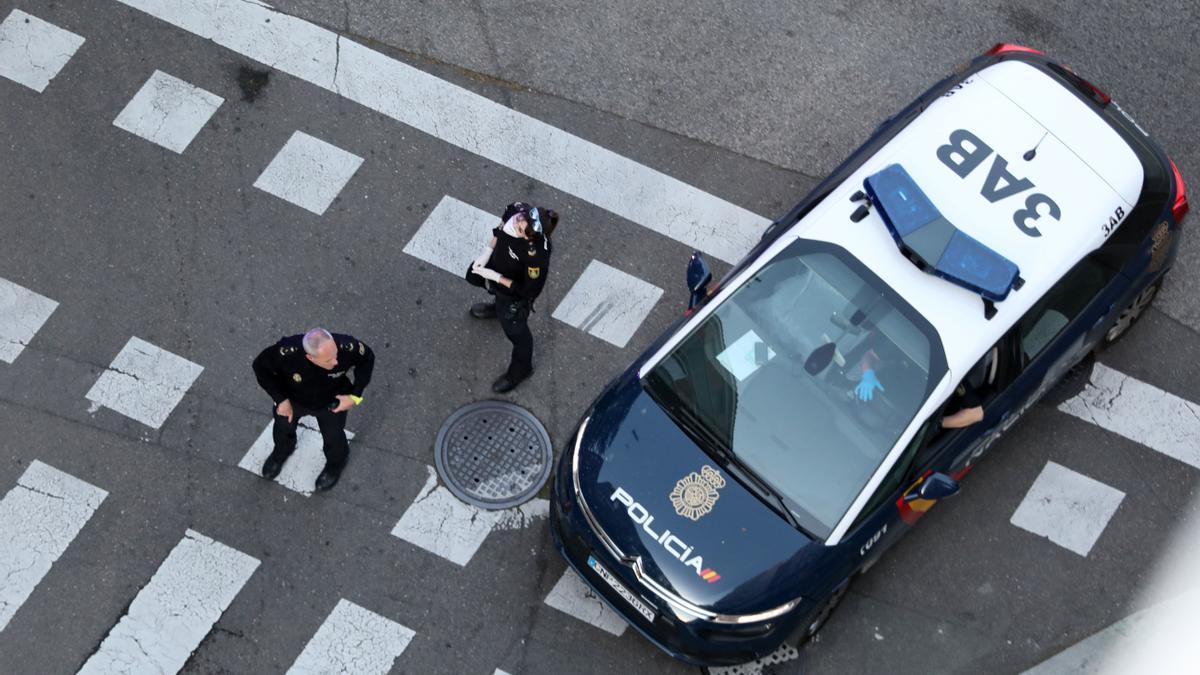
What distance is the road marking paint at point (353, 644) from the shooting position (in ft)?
27.4

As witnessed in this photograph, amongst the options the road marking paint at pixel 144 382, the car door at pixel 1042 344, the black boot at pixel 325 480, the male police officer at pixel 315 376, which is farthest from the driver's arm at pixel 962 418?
the road marking paint at pixel 144 382

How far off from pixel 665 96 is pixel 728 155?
720 mm

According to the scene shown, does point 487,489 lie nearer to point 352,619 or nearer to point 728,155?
point 352,619

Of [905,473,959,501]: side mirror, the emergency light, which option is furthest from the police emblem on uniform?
the emergency light

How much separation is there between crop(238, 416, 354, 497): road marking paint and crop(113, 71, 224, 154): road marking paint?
2.50 metres

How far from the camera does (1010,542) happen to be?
915 centimetres

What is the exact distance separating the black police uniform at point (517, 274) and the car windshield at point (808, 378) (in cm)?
A: 99

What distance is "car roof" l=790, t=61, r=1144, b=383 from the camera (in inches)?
321

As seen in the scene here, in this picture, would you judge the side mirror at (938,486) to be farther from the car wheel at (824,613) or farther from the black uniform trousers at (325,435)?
the black uniform trousers at (325,435)

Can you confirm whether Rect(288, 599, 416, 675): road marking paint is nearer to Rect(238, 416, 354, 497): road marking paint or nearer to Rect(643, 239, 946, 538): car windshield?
Rect(238, 416, 354, 497): road marking paint

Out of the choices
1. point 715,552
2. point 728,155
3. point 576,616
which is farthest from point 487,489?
point 728,155

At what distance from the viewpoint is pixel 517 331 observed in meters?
8.88

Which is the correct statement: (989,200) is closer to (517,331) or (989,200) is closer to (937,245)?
(937,245)

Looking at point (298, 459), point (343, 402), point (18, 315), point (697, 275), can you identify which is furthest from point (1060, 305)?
point (18, 315)
